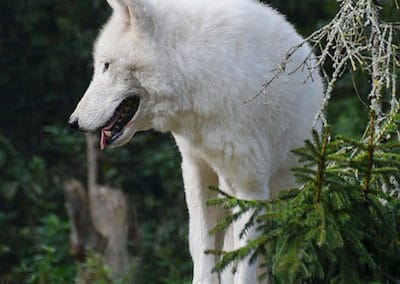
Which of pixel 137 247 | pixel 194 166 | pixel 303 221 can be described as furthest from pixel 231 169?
pixel 137 247

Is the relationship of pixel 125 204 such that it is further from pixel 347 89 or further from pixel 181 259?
pixel 347 89

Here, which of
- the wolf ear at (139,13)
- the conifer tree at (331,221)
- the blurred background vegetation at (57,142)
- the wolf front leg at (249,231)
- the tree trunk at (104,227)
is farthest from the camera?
the blurred background vegetation at (57,142)

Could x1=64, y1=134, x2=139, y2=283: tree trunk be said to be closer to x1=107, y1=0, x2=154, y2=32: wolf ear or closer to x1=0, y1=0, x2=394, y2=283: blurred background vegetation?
x1=0, y1=0, x2=394, y2=283: blurred background vegetation

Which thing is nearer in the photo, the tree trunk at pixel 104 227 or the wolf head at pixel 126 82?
the wolf head at pixel 126 82

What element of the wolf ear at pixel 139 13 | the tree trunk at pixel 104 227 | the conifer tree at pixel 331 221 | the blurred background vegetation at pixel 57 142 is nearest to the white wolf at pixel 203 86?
the wolf ear at pixel 139 13

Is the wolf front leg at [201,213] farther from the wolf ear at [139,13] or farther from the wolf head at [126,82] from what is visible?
the wolf ear at [139,13]

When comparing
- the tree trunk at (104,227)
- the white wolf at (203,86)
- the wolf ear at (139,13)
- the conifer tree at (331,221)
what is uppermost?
the wolf ear at (139,13)

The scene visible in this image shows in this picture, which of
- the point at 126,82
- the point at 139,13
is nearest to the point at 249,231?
the point at 126,82

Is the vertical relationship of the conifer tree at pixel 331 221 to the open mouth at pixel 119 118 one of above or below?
below

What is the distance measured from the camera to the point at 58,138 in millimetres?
10969

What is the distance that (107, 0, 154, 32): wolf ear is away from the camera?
528cm

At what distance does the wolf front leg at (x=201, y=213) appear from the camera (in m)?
5.77

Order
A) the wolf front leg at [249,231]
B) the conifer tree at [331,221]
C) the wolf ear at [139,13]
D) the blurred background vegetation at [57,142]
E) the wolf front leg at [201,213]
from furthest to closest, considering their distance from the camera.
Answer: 1. the blurred background vegetation at [57,142]
2. the wolf front leg at [201,213]
3. the wolf front leg at [249,231]
4. the wolf ear at [139,13]
5. the conifer tree at [331,221]

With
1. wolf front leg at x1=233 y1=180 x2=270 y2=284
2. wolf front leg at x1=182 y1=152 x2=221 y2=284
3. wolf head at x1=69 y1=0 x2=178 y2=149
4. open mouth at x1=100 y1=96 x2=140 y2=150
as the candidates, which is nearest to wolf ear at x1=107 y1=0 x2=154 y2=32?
wolf head at x1=69 y1=0 x2=178 y2=149
